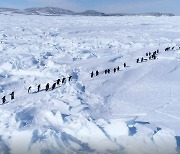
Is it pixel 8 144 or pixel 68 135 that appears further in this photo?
pixel 68 135

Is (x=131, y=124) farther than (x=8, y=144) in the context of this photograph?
Yes

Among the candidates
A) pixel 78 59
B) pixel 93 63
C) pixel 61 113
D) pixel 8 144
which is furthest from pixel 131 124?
Answer: pixel 78 59

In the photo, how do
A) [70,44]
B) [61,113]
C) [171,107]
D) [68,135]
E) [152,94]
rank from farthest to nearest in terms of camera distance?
1. [70,44]
2. [152,94]
3. [171,107]
4. [61,113]
5. [68,135]

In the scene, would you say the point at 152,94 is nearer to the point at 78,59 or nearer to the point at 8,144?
the point at 8,144

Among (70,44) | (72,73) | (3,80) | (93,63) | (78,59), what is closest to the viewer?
(3,80)

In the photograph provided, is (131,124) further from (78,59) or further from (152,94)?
(78,59)

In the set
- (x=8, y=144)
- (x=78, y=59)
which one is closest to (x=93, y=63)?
(x=78, y=59)

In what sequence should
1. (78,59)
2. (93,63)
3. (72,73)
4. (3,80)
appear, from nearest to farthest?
(3,80)
(72,73)
(93,63)
(78,59)

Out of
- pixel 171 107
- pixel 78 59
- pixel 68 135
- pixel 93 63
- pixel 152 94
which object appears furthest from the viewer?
pixel 78 59
